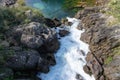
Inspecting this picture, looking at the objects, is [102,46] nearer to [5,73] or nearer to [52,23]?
[52,23]

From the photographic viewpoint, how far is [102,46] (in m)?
26.2

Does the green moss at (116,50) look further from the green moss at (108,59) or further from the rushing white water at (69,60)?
the rushing white water at (69,60)

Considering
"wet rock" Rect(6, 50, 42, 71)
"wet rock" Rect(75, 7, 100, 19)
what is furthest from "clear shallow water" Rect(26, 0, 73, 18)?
"wet rock" Rect(6, 50, 42, 71)

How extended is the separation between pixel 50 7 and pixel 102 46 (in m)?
12.5

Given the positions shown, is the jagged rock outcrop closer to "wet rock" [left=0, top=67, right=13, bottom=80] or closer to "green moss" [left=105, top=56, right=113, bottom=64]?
"wet rock" [left=0, top=67, right=13, bottom=80]

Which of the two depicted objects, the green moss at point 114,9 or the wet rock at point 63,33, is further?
the green moss at point 114,9

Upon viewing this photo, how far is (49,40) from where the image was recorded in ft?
84.4

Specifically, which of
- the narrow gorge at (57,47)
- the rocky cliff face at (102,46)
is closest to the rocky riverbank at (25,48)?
the narrow gorge at (57,47)

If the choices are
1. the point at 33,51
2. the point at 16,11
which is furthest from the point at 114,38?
the point at 16,11

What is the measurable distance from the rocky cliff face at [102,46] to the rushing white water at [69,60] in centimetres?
53

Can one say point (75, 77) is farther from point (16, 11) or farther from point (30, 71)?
point (16, 11)

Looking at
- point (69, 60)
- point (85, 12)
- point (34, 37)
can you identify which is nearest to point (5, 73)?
point (34, 37)

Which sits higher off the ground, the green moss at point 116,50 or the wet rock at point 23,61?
the wet rock at point 23,61

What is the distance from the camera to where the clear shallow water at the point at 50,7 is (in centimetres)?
3447
